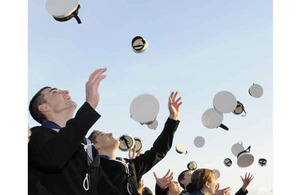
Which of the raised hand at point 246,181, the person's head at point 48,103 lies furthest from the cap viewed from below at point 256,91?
the person's head at point 48,103

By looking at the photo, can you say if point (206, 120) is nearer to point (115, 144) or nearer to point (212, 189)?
point (212, 189)

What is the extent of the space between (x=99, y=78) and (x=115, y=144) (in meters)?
1.68

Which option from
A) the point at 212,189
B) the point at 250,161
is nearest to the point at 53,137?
the point at 212,189

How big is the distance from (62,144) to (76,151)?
39 centimetres

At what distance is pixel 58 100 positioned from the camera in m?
3.00

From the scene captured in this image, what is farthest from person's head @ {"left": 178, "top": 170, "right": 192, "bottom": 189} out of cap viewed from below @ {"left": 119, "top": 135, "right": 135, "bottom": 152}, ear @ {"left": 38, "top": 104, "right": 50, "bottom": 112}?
ear @ {"left": 38, "top": 104, "right": 50, "bottom": 112}

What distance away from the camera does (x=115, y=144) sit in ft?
13.7

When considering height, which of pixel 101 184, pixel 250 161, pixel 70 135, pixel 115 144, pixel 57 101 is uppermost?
pixel 57 101

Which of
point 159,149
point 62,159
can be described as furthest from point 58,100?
point 159,149

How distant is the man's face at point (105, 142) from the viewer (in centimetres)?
415

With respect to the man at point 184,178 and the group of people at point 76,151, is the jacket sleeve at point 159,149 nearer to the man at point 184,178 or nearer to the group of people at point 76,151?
the group of people at point 76,151

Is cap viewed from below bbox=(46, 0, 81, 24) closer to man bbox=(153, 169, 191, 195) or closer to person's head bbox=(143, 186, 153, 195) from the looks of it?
man bbox=(153, 169, 191, 195)

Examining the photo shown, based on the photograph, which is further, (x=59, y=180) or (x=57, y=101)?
(x=57, y=101)

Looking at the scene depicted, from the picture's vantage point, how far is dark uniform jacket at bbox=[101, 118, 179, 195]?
3912 millimetres
